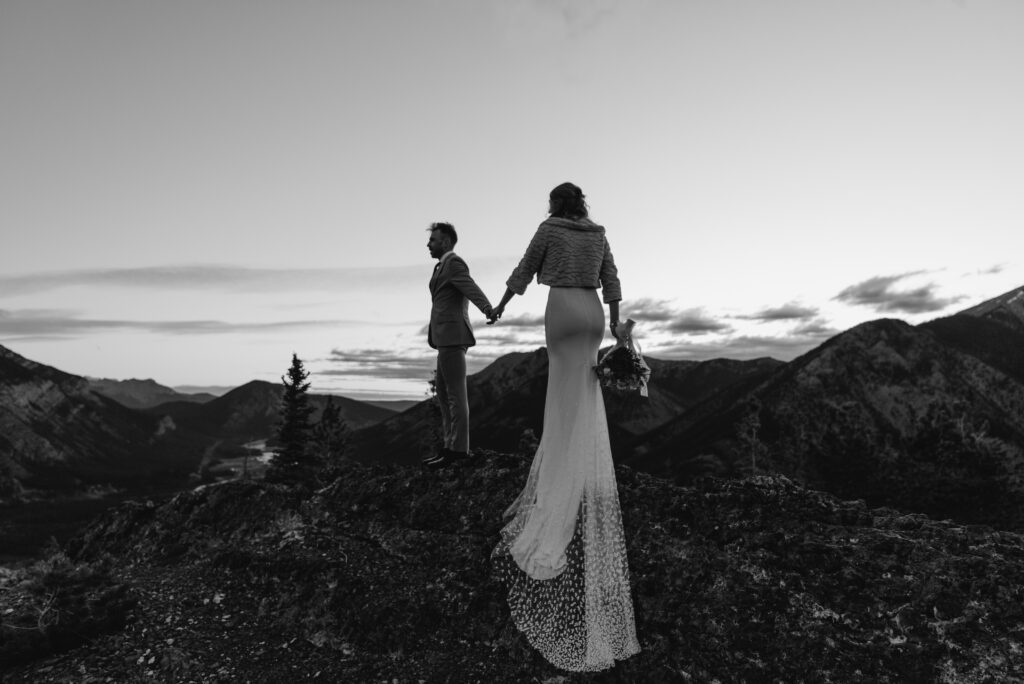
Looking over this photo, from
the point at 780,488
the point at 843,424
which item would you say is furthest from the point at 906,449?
the point at 780,488

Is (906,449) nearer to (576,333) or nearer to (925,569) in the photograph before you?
(925,569)

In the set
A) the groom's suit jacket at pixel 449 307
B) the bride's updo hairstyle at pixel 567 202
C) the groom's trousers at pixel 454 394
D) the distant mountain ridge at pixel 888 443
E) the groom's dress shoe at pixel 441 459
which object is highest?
the bride's updo hairstyle at pixel 567 202

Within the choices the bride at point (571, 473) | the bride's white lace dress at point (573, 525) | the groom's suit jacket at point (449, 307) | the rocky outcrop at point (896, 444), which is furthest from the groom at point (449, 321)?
the rocky outcrop at point (896, 444)

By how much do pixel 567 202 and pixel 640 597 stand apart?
4537 millimetres

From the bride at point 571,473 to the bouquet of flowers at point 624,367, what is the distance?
17cm

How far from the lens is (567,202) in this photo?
683cm

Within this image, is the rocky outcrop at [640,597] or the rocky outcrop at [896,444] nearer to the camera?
the rocky outcrop at [640,597]

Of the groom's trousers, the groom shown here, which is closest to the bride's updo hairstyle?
the groom

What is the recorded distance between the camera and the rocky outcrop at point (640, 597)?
5.94 meters

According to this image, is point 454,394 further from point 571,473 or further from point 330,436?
point 330,436

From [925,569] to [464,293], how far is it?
6649 millimetres

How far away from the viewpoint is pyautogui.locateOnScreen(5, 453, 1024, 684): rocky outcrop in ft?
19.5

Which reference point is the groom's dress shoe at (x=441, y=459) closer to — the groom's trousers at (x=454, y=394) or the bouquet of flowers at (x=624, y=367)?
the groom's trousers at (x=454, y=394)

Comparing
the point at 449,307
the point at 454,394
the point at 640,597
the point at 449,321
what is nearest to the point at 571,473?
the point at 640,597
